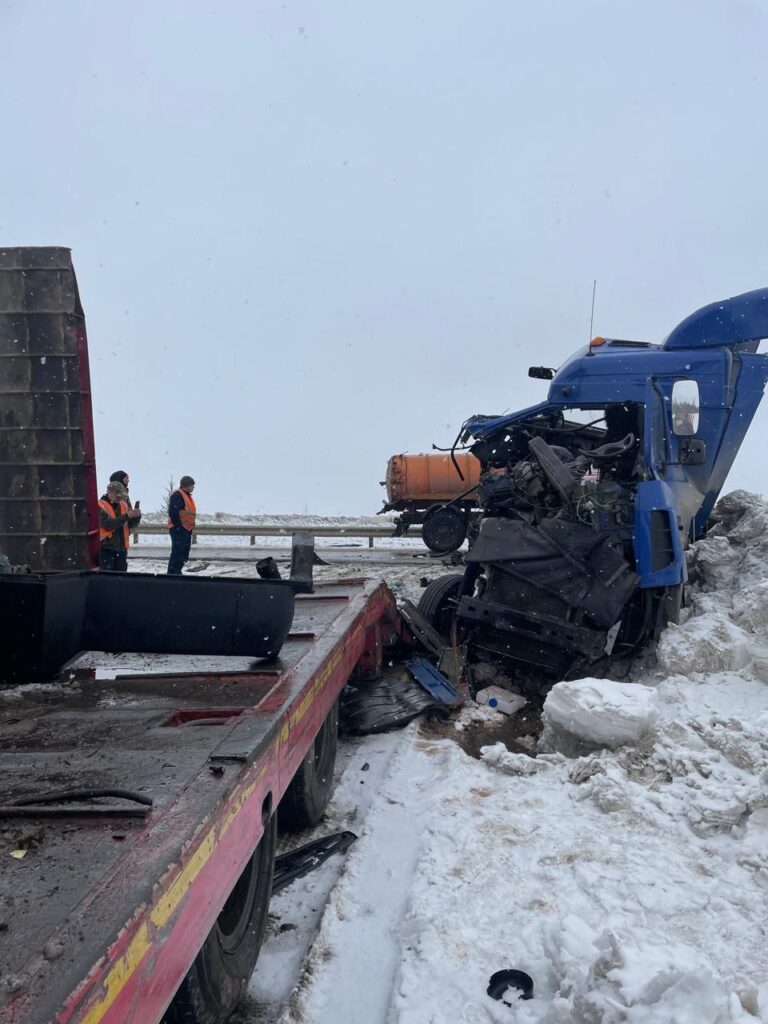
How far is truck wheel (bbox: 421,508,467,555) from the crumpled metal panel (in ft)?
32.7

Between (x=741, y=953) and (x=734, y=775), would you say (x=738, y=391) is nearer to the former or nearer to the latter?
(x=734, y=775)

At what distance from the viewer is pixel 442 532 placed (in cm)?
1519

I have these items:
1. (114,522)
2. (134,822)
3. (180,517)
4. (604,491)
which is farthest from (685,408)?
(180,517)

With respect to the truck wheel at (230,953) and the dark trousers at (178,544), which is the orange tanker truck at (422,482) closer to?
the dark trousers at (178,544)

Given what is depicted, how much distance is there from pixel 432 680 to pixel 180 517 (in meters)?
6.11

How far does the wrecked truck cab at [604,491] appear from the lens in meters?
6.02

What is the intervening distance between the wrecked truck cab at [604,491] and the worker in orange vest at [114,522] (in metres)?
4.20

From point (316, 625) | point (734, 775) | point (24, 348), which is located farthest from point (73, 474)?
point (734, 775)

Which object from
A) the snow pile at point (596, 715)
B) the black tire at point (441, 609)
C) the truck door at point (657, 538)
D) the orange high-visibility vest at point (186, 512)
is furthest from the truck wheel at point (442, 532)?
the snow pile at point (596, 715)

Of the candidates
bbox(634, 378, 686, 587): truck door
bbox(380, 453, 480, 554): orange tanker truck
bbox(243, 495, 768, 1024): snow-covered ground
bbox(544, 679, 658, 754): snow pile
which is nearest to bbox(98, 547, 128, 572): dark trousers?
bbox(243, 495, 768, 1024): snow-covered ground

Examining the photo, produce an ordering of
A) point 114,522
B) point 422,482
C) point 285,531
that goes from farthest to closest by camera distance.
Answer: point 285,531, point 422,482, point 114,522

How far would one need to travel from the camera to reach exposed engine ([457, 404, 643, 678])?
5.96m

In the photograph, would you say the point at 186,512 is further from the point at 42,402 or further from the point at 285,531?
the point at 285,531

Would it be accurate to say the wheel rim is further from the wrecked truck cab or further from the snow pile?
the wrecked truck cab
